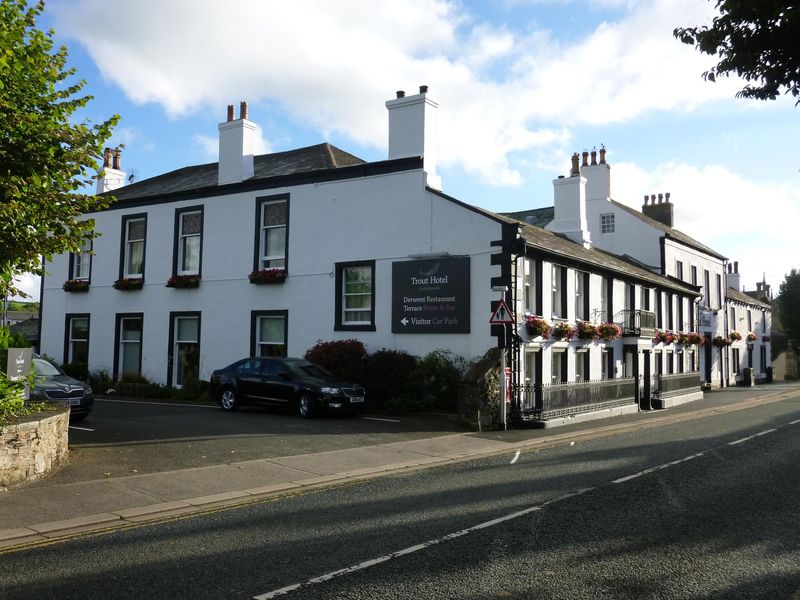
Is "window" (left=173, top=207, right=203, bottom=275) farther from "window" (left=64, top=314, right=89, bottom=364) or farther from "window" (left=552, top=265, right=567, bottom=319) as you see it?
"window" (left=552, top=265, right=567, bottom=319)

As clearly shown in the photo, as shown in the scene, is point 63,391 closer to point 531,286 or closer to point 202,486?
point 202,486

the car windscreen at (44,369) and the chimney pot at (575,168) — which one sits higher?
the chimney pot at (575,168)

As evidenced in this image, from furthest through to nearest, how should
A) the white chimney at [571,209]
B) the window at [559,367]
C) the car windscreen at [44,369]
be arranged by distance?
the white chimney at [571,209] < the window at [559,367] < the car windscreen at [44,369]

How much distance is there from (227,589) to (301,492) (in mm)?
4148

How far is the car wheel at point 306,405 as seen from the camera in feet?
56.9

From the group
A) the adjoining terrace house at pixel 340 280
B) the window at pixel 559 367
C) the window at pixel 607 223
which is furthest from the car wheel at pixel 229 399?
the window at pixel 607 223

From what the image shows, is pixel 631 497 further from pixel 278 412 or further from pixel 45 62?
pixel 278 412

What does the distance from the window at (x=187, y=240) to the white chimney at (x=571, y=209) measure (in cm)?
1449

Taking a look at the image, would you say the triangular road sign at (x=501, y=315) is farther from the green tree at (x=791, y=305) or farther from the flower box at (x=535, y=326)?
the green tree at (x=791, y=305)

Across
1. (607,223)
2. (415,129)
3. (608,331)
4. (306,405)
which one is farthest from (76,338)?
(607,223)

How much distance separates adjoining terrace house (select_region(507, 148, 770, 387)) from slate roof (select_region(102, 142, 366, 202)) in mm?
11885

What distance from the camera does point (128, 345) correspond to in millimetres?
26359

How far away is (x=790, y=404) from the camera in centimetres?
2719

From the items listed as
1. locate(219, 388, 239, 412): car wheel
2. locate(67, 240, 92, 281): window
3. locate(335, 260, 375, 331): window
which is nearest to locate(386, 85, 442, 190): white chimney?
locate(335, 260, 375, 331): window
